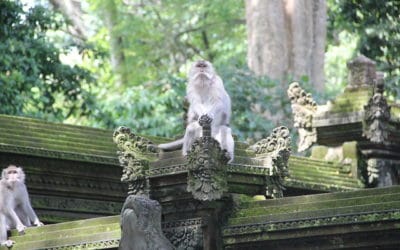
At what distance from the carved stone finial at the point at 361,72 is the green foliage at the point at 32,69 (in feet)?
20.2

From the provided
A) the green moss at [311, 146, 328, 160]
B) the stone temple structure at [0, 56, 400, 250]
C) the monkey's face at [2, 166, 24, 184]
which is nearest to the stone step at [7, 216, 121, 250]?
the stone temple structure at [0, 56, 400, 250]

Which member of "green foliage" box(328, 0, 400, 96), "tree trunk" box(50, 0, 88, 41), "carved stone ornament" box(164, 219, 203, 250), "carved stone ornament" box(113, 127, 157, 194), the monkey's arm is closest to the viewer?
"carved stone ornament" box(164, 219, 203, 250)

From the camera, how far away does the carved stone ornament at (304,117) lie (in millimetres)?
22920

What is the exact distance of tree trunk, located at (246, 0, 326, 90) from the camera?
32.8m

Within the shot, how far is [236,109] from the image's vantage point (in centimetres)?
2847

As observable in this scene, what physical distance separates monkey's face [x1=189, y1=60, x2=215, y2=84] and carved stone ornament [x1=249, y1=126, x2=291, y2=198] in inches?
72.6

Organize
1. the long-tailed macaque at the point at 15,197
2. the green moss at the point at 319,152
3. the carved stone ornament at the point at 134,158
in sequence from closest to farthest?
the carved stone ornament at the point at 134,158 → the long-tailed macaque at the point at 15,197 → the green moss at the point at 319,152

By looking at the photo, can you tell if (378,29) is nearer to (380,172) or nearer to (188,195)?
(380,172)

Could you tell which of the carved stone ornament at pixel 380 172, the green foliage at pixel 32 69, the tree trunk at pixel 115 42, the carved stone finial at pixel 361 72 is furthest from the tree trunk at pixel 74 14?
the carved stone ornament at pixel 380 172

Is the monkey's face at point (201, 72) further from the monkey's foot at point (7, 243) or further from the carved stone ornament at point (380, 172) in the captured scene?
the carved stone ornament at point (380, 172)

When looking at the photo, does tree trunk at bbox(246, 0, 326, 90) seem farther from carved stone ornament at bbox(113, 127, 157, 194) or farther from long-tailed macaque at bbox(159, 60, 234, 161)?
carved stone ornament at bbox(113, 127, 157, 194)

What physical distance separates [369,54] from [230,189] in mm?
16414

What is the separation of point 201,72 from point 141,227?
175 inches

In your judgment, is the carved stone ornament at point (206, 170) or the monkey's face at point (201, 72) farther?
the monkey's face at point (201, 72)
